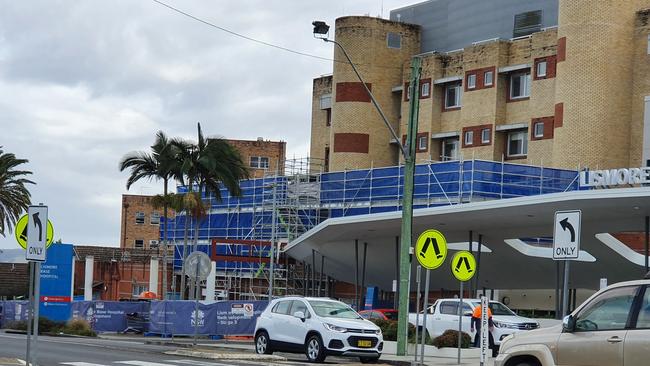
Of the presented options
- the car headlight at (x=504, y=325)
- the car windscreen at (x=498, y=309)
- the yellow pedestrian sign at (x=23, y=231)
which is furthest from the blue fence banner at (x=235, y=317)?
the yellow pedestrian sign at (x=23, y=231)

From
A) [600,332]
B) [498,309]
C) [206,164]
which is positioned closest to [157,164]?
[206,164]

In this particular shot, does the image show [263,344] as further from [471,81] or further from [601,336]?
[471,81]

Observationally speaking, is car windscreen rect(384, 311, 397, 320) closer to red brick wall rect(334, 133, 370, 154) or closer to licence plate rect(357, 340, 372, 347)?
licence plate rect(357, 340, 372, 347)

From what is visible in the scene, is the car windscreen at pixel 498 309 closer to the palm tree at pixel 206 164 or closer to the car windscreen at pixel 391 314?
the car windscreen at pixel 391 314

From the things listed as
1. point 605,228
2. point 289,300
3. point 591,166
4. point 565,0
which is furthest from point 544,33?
point 289,300

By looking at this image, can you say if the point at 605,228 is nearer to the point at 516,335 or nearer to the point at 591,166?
the point at 591,166

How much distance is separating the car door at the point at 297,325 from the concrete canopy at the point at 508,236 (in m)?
10.4

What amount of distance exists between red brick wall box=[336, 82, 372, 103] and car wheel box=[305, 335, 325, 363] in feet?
153

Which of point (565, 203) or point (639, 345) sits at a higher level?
point (565, 203)

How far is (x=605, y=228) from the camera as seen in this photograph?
39094 millimetres

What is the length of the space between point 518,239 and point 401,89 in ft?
98.0

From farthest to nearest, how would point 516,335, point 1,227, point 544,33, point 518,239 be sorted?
point 544,33
point 1,227
point 518,239
point 516,335

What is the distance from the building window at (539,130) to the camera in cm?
6316

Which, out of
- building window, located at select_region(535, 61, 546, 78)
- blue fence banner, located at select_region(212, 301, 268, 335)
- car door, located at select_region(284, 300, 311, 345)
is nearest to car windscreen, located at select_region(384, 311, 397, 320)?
blue fence banner, located at select_region(212, 301, 268, 335)
